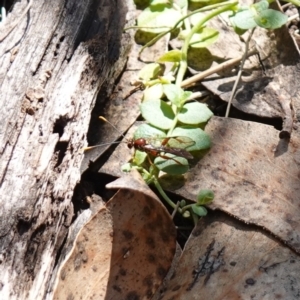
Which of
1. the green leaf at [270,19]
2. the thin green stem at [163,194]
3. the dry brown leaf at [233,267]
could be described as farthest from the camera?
the green leaf at [270,19]

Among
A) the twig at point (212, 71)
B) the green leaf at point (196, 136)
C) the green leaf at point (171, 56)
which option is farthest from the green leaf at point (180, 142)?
the green leaf at point (171, 56)

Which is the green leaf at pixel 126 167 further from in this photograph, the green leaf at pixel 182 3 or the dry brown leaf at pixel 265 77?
the green leaf at pixel 182 3

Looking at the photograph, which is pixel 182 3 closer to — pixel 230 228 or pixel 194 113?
pixel 194 113

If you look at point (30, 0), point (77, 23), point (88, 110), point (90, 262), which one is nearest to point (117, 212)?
point (90, 262)

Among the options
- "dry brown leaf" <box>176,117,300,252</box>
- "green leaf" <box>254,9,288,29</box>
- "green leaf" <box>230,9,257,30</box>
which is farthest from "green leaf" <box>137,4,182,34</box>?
"dry brown leaf" <box>176,117,300,252</box>

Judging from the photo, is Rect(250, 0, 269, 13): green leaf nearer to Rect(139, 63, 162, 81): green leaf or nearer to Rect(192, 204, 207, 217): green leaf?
Rect(139, 63, 162, 81): green leaf

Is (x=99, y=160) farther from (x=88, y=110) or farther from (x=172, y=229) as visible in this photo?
(x=172, y=229)
